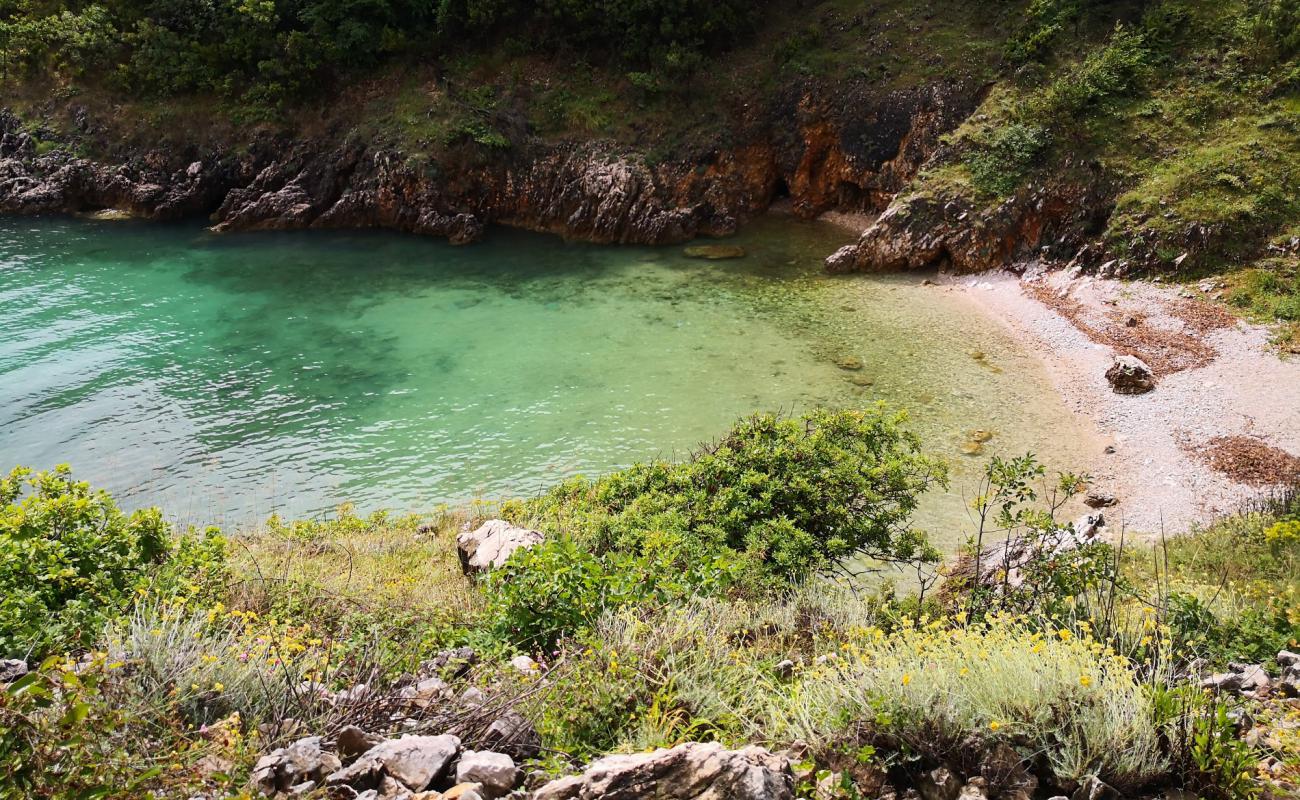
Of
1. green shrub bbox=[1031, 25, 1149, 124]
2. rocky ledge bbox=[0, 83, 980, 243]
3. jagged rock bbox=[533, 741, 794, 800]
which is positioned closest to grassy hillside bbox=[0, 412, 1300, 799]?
jagged rock bbox=[533, 741, 794, 800]

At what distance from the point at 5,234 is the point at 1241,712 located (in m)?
41.7

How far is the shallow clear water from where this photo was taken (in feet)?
53.4

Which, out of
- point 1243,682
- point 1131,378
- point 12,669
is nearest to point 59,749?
point 12,669

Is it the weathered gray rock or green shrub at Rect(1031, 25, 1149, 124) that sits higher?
green shrub at Rect(1031, 25, 1149, 124)

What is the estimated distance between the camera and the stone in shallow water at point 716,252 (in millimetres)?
28719

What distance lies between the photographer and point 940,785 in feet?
14.3

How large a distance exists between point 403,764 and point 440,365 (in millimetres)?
17273

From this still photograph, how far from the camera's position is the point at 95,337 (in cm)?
2236

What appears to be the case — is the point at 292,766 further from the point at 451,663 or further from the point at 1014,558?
the point at 1014,558

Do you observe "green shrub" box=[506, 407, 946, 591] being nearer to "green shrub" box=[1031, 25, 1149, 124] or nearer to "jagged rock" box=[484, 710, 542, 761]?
"jagged rock" box=[484, 710, 542, 761]

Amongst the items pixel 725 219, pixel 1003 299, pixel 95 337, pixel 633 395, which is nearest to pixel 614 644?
pixel 633 395

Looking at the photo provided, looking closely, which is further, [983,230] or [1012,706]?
[983,230]

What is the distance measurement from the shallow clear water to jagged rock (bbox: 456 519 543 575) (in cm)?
447

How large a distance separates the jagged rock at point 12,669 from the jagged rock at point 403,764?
2.39 meters
